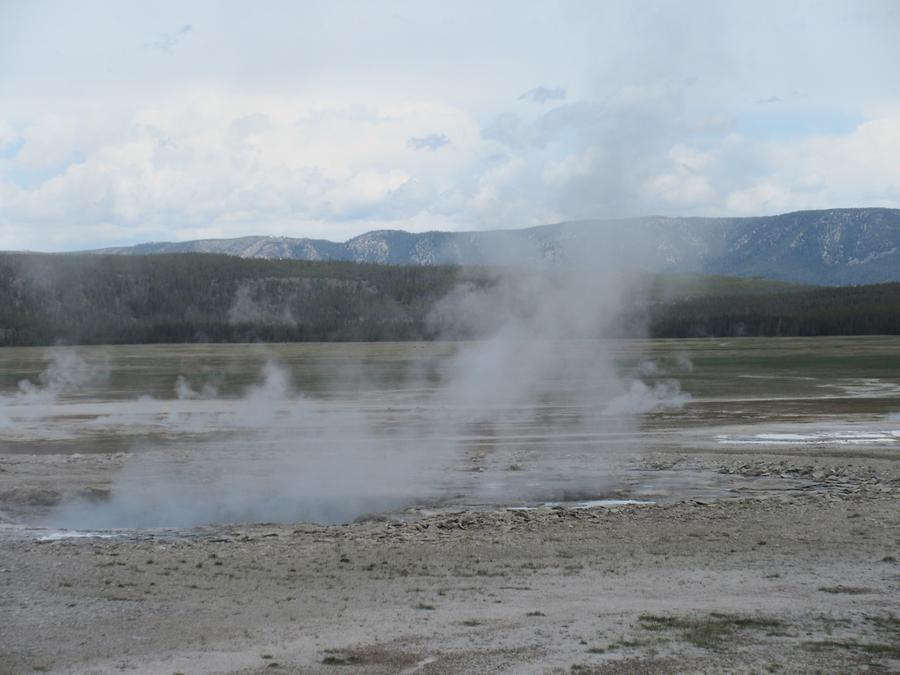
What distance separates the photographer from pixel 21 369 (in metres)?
79.8

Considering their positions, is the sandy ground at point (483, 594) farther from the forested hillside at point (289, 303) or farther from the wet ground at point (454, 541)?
the forested hillside at point (289, 303)

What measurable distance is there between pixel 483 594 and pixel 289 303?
157010 millimetres

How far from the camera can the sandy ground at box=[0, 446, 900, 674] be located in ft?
37.1

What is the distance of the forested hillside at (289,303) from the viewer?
125 m

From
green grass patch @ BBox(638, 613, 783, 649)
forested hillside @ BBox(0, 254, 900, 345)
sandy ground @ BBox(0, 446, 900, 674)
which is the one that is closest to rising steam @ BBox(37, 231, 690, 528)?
sandy ground @ BBox(0, 446, 900, 674)

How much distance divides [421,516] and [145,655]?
30.3 feet

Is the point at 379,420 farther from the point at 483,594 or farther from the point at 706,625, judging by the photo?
the point at 706,625

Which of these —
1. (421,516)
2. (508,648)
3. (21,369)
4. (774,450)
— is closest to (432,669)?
(508,648)

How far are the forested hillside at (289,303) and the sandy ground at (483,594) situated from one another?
82.9 meters

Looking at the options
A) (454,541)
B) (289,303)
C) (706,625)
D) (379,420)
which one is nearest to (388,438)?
(379,420)

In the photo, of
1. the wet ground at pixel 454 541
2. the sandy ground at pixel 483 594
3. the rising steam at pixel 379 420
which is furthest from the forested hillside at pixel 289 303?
the sandy ground at pixel 483 594

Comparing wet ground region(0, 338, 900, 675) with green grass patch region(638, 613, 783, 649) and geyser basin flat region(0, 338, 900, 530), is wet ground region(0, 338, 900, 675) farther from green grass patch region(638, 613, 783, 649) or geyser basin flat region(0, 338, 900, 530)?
geyser basin flat region(0, 338, 900, 530)

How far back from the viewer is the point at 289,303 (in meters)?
168

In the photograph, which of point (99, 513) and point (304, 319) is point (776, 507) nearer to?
point (99, 513)
